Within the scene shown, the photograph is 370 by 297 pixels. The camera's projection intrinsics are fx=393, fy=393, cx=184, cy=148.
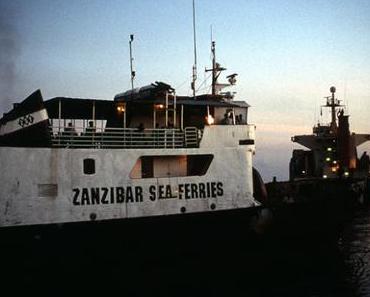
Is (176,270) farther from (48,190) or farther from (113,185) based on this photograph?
(48,190)

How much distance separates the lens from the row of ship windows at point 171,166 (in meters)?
18.0

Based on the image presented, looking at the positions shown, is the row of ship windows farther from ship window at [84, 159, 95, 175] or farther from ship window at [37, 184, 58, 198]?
ship window at [37, 184, 58, 198]

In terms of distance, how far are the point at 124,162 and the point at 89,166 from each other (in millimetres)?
1459

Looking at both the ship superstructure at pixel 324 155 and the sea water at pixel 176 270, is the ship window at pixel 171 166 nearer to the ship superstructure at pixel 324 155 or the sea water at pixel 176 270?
the sea water at pixel 176 270

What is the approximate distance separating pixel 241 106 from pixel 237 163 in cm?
379

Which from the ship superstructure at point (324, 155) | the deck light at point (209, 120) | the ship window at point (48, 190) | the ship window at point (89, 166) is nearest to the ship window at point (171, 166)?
the deck light at point (209, 120)

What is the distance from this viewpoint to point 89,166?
52.6 ft

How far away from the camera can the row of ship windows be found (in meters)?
18.0

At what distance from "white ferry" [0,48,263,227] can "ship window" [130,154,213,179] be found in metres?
0.05

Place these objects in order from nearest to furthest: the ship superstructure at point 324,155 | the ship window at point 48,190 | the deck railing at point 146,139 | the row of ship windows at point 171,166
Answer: the ship window at point 48,190
the deck railing at point 146,139
the row of ship windows at point 171,166
the ship superstructure at point 324,155

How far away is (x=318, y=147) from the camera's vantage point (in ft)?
171

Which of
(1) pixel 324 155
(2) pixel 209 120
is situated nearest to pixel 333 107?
(1) pixel 324 155

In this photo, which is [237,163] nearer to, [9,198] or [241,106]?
[241,106]

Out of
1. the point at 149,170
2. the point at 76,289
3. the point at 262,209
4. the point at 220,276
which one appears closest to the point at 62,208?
the point at 76,289
